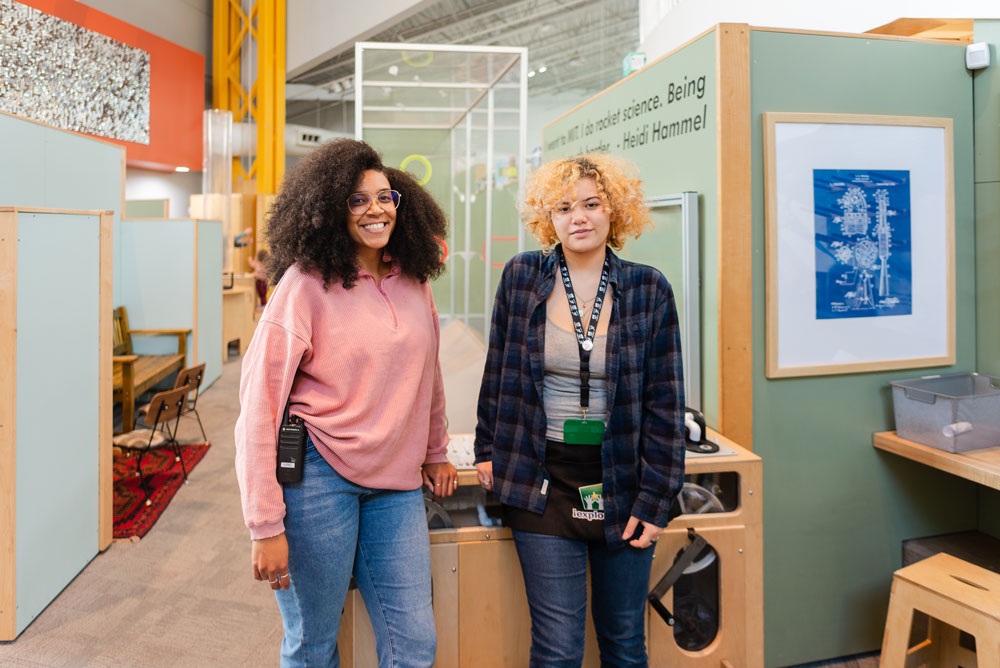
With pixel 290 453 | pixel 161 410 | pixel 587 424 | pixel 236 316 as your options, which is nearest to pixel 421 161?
pixel 161 410

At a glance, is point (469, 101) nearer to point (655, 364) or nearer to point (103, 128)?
point (655, 364)

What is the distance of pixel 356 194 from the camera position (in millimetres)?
1461

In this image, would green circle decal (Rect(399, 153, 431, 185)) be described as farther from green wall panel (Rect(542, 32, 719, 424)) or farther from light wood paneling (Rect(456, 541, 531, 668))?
light wood paneling (Rect(456, 541, 531, 668))

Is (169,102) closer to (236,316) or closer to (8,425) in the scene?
(236,316)

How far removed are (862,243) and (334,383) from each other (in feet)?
5.82

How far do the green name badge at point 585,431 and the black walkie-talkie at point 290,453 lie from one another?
56 centimetres

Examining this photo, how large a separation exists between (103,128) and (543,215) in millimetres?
9495

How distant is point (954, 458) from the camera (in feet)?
6.79

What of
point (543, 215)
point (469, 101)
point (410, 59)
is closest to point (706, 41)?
point (543, 215)

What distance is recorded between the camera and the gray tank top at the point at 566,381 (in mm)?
1526

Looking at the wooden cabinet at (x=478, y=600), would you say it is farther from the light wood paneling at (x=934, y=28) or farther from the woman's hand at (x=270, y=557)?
the light wood paneling at (x=934, y=28)

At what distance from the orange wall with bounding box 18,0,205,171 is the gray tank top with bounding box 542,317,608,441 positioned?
984 centimetres

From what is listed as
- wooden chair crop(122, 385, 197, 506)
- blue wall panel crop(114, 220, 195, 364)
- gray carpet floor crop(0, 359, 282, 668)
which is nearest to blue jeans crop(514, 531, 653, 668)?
gray carpet floor crop(0, 359, 282, 668)

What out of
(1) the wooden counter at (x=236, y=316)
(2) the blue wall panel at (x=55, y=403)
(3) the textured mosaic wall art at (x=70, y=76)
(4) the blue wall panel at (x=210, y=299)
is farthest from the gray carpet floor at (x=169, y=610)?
(3) the textured mosaic wall art at (x=70, y=76)
